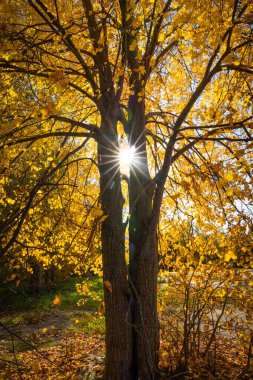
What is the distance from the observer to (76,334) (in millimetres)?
8766

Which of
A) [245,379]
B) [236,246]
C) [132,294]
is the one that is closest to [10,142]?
[132,294]

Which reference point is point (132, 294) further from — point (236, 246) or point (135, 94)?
A: point (135, 94)

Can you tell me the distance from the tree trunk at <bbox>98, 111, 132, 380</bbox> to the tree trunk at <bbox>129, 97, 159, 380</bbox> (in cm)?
14

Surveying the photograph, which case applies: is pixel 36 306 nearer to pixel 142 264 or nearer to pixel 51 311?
pixel 51 311

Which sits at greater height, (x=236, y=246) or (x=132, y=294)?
(x=236, y=246)

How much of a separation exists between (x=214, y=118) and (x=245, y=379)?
3.37 m

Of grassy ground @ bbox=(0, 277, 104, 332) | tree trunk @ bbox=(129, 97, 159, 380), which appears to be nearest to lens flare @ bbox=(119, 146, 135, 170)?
tree trunk @ bbox=(129, 97, 159, 380)

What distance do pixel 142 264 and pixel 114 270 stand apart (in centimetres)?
37

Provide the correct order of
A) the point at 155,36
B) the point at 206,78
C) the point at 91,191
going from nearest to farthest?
1. the point at 206,78
2. the point at 155,36
3. the point at 91,191

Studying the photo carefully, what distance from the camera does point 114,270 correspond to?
3980 millimetres

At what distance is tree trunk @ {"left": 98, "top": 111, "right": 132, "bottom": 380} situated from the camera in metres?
3.86

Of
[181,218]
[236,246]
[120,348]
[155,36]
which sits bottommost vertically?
[120,348]

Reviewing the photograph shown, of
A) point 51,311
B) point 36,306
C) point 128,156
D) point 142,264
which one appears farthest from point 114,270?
point 36,306

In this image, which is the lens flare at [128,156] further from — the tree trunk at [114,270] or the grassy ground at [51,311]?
the grassy ground at [51,311]
